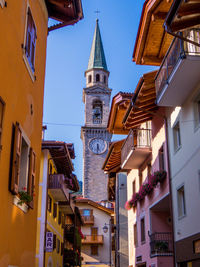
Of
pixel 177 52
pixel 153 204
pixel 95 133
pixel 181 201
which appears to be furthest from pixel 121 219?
pixel 95 133

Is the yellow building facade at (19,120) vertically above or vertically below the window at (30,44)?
below

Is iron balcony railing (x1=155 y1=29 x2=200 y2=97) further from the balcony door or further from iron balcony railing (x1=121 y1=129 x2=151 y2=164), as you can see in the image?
the balcony door

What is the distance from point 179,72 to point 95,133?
63.5 metres

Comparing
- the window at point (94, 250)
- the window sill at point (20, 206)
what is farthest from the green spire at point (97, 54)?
the window sill at point (20, 206)

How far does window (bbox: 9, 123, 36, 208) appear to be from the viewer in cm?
905

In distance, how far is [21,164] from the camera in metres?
10.8

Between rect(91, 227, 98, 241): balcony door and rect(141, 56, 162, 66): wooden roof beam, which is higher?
rect(141, 56, 162, 66): wooden roof beam

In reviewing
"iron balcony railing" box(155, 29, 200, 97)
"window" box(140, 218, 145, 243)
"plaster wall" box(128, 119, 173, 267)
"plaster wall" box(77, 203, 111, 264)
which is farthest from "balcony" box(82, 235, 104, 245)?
"iron balcony railing" box(155, 29, 200, 97)

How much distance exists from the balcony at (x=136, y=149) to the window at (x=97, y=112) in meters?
54.2

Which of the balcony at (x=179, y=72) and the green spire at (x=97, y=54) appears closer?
the balcony at (x=179, y=72)

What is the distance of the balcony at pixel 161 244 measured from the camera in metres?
19.7

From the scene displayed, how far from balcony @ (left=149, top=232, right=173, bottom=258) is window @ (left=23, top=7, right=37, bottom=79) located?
37.5ft

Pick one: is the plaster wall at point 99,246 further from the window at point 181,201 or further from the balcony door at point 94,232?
the window at point 181,201

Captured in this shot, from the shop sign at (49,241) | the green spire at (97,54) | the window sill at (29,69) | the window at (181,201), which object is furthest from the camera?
the green spire at (97,54)
